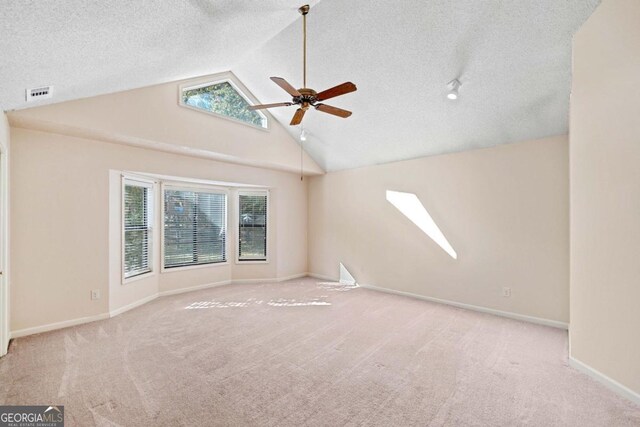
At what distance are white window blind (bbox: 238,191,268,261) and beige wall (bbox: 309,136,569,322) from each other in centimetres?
175

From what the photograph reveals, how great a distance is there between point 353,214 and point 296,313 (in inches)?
101

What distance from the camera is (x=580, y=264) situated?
102 inches

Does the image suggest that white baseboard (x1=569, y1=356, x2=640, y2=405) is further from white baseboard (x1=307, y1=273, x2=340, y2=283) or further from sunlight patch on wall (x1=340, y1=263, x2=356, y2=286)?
white baseboard (x1=307, y1=273, x2=340, y2=283)

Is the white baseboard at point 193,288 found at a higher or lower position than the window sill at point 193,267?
lower

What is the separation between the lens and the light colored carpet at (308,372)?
1.95m

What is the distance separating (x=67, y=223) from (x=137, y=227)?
1.03 m

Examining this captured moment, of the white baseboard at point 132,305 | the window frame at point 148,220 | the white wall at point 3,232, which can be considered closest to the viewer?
the white wall at point 3,232

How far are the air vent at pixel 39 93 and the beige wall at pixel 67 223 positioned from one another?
100 cm

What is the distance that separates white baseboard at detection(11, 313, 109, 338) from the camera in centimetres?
323

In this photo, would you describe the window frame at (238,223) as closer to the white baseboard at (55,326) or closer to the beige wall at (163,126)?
the beige wall at (163,126)

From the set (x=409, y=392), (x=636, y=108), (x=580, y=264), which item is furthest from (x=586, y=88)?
(x=409, y=392)

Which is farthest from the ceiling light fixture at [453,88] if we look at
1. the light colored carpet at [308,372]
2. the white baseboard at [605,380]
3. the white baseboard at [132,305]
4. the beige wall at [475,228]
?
the white baseboard at [132,305]

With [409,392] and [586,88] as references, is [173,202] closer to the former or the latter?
[409,392]

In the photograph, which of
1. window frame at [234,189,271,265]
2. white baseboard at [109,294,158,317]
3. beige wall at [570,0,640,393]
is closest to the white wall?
white baseboard at [109,294,158,317]
